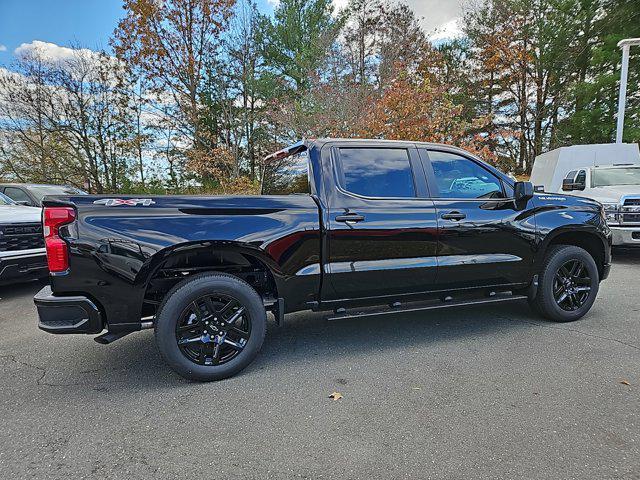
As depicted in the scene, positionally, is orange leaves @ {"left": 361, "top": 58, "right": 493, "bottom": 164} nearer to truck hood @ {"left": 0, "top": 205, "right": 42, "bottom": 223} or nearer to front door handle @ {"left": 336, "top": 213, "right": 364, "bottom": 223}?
truck hood @ {"left": 0, "top": 205, "right": 42, "bottom": 223}

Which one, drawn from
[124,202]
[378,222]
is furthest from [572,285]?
[124,202]

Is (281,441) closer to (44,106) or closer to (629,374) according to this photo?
(629,374)

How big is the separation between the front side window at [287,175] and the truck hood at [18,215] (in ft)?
11.9

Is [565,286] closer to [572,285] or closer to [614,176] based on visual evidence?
[572,285]

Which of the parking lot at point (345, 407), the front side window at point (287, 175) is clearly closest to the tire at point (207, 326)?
the parking lot at point (345, 407)

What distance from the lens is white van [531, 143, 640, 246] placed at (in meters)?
7.14

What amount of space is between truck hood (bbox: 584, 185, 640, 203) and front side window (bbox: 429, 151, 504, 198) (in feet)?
17.1

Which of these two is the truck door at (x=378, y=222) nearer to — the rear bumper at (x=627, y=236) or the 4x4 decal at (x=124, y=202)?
the 4x4 decal at (x=124, y=202)

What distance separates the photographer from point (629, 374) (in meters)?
2.97

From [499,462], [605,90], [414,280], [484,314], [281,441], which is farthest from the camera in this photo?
[605,90]

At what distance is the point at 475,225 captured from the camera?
3.63 m

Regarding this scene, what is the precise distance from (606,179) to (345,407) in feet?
30.1

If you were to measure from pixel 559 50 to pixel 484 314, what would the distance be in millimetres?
21005

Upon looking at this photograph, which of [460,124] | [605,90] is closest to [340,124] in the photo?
[460,124]
